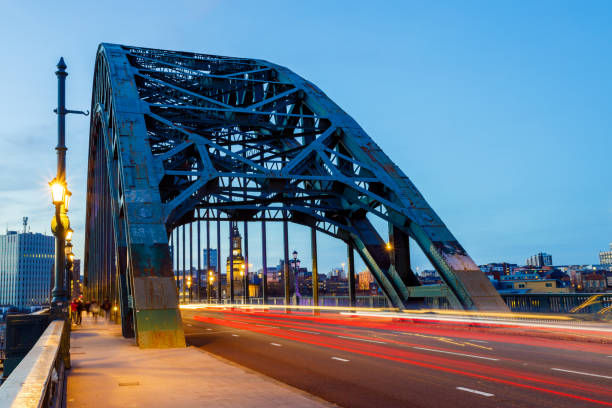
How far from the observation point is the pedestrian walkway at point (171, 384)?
925cm

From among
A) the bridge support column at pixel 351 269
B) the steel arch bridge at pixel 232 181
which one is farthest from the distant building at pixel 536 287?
the steel arch bridge at pixel 232 181

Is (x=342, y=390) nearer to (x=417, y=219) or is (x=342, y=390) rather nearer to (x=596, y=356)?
(x=596, y=356)

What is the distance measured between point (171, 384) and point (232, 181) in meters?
17.8

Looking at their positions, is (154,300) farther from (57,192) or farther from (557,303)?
(557,303)

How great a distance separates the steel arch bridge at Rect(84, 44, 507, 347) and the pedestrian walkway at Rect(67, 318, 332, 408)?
2.58 meters

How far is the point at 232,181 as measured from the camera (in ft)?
92.5

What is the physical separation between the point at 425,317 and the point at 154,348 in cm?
1251

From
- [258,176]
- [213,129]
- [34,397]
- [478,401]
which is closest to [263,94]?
[213,129]

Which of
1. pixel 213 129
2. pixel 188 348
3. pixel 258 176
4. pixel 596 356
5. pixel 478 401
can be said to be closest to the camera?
pixel 478 401

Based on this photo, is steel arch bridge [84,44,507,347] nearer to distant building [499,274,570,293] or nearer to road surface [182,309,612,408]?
road surface [182,309,612,408]

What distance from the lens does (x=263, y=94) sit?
32.9 metres

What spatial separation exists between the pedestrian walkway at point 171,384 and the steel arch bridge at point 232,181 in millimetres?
2582

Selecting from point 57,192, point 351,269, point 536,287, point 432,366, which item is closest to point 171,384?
point 432,366

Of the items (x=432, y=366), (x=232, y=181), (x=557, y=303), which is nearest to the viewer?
(x=432, y=366)
